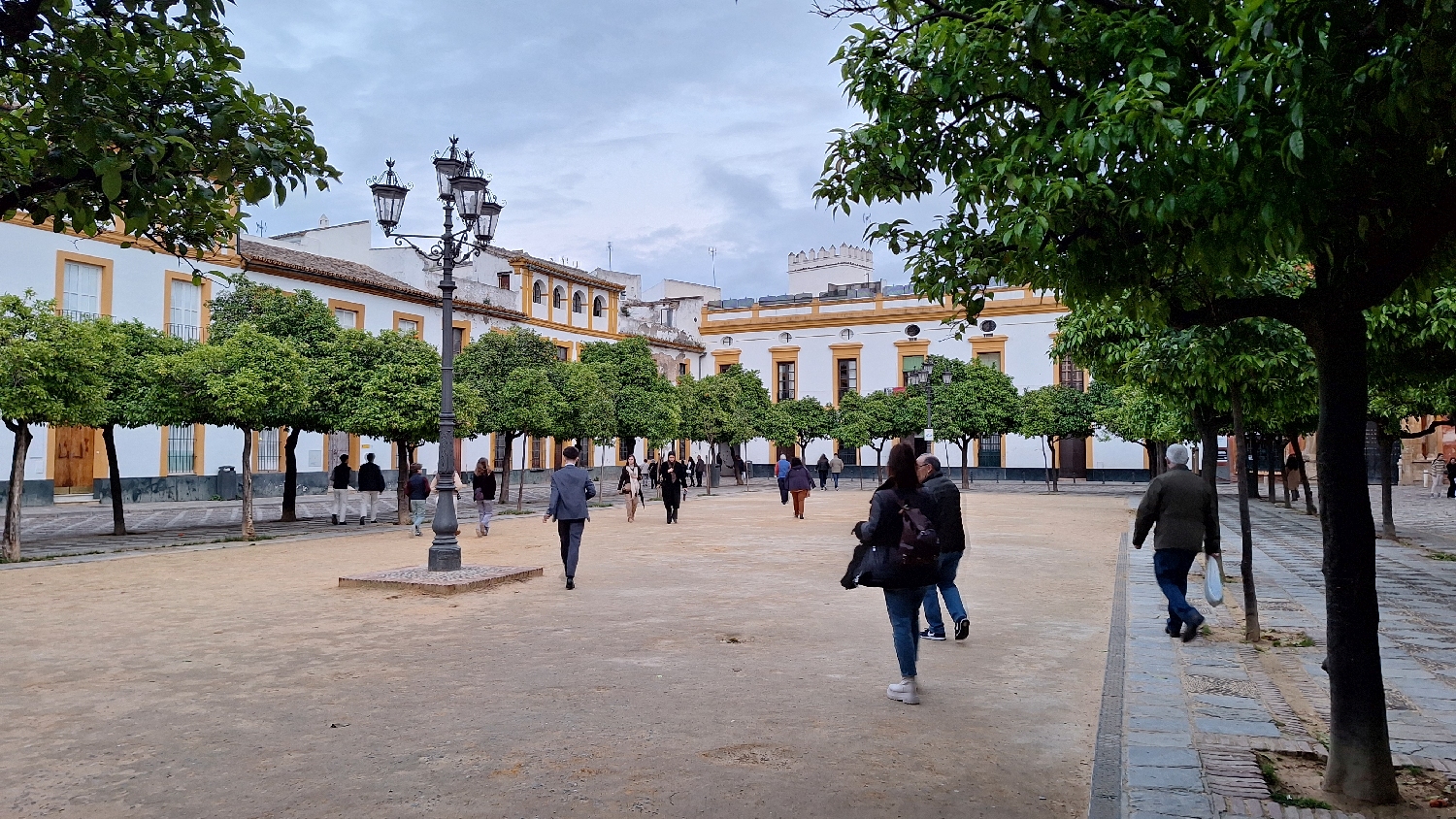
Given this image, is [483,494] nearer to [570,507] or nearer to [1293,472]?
[570,507]

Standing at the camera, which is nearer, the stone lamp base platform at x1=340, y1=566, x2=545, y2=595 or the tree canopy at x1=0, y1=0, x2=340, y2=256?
the tree canopy at x1=0, y1=0, x2=340, y2=256

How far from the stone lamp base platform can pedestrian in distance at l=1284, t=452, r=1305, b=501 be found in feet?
64.0

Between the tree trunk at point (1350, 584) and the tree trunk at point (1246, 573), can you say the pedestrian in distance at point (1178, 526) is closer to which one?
the tree trunk at point (1246, 573)

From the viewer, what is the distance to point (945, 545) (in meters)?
7.38

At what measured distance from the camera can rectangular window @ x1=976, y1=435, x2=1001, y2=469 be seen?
4588 centimetres

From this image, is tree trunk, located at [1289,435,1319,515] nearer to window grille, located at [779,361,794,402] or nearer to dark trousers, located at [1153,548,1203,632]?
dark trousers, located at [1153,548,1203,632]

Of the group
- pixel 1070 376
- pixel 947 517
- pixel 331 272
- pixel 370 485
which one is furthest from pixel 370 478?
pixel 1070 376

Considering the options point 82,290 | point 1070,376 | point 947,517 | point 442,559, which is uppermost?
point 82,290

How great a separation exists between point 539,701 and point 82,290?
24.4 meters

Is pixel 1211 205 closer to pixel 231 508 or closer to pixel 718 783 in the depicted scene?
pixel 718 783

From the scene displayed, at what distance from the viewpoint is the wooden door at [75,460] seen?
2452 centimetres

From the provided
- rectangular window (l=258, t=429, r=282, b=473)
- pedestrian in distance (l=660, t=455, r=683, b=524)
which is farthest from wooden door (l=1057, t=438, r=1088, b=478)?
rectangular window (l=258, t=429, r=282, b=473)

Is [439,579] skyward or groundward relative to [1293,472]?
groundward

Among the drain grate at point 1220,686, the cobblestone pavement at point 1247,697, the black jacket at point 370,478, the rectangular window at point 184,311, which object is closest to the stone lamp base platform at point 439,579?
the cobblestone pavement at point 1247,697
